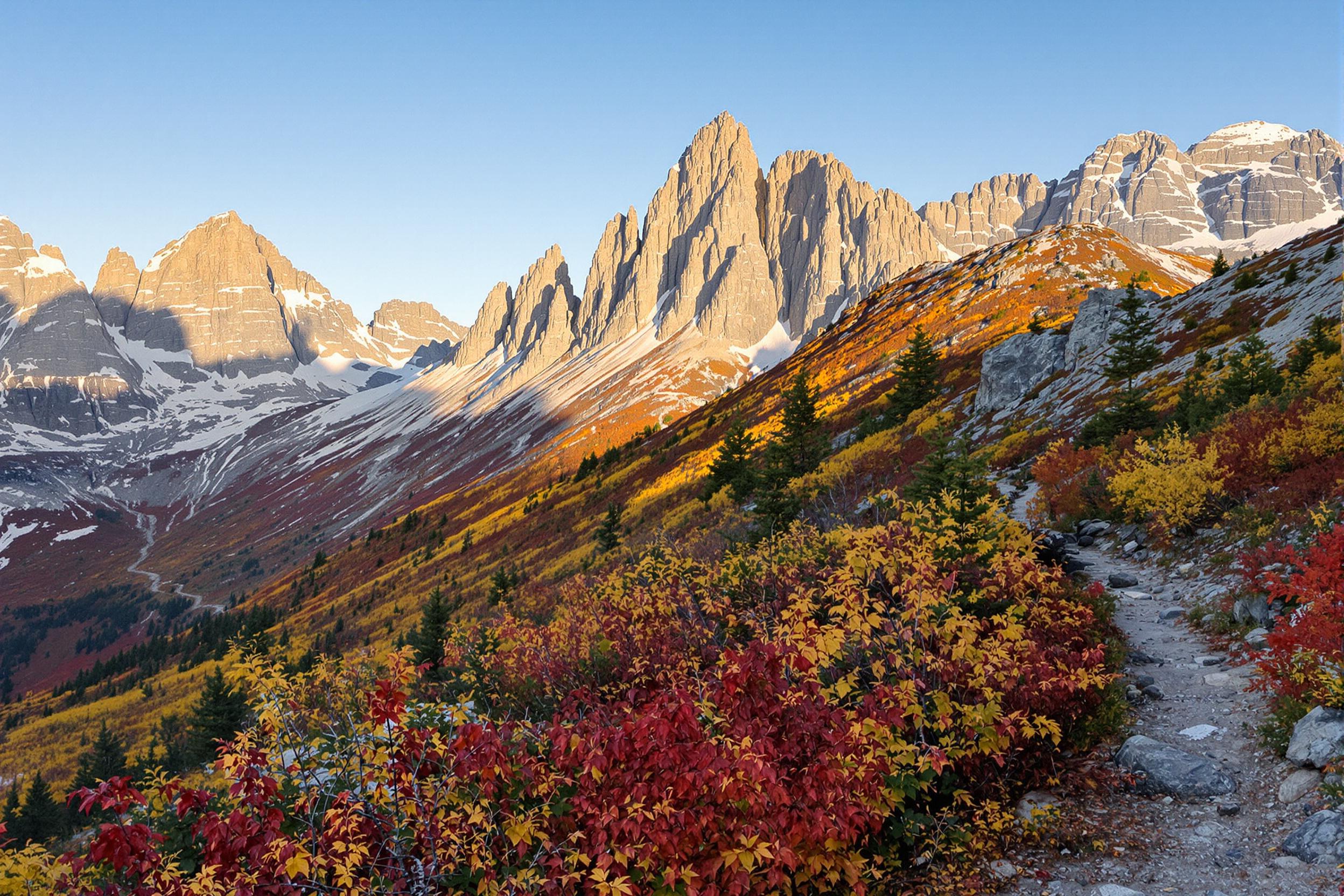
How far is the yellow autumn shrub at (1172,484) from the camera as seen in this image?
43.8ft

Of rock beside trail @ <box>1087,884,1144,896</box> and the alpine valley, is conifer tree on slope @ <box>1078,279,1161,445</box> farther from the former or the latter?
rock beside trail @ <box>1087,884,1144,896</box>

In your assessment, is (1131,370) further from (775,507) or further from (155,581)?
(155,581)

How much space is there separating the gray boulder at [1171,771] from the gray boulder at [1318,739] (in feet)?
1.99

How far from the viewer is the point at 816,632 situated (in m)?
6.49

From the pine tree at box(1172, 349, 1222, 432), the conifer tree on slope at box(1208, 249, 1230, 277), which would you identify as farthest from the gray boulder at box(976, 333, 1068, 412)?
the pine tree at box(1172, 349, 1222, 432)

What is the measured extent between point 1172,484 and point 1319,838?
10.1 metres

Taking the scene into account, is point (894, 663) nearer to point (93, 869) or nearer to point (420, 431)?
point (93, 869)

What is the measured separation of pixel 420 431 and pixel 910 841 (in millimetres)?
183788

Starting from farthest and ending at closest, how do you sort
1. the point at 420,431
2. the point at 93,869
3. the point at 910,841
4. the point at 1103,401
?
the point at 420,431 → the point at 1103,401 → the point at 93,869 → the point at 910,841

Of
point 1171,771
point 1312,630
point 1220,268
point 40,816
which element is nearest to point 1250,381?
point 1312,630

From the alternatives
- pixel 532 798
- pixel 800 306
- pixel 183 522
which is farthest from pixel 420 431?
pixel 532 798

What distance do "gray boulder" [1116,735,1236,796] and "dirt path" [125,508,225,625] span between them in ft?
378

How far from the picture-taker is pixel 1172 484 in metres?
13.4

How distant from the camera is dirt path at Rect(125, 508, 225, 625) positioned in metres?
114
